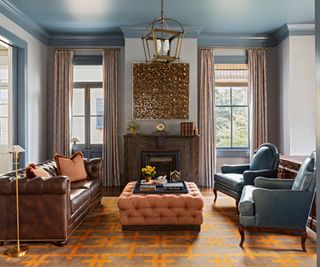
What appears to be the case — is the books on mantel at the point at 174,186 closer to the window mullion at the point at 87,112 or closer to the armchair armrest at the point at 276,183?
the armchair armrest at the point at 276,183

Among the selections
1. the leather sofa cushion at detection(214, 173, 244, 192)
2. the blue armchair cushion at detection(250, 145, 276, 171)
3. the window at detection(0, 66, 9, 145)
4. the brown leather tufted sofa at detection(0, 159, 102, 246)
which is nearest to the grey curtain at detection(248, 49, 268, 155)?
the blue armchair cushion at detection(250, 145, 276, 171)

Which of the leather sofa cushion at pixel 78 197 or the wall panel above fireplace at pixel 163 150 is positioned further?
the wall panel above fireplace at pixel 163 150

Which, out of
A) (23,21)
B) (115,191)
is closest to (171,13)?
(23,21)

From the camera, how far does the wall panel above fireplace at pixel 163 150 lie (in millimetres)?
7355

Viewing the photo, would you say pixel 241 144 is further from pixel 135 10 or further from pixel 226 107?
pixel 135 10

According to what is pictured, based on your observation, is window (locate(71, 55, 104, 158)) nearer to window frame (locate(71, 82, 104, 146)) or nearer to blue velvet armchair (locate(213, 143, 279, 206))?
window frame (locate(71, 82, 104, 146))

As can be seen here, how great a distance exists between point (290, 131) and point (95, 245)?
4.85 meters

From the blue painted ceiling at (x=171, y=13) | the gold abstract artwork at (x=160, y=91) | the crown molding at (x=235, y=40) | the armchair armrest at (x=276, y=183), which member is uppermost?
the blue painted ceiling at (x=171, y=13)

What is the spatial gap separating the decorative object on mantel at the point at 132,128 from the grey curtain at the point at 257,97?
8.16 ft

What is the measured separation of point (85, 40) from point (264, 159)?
4.59 metres

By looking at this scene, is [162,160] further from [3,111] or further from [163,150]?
[3,111]

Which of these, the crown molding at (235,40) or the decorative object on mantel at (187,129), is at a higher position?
the crown molding at (235,40)

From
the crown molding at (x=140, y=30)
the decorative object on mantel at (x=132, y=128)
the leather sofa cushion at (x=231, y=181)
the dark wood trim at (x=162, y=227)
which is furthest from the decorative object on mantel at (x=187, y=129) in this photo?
the dark wood trim at (x=162, y=227)

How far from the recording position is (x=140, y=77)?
753cm
